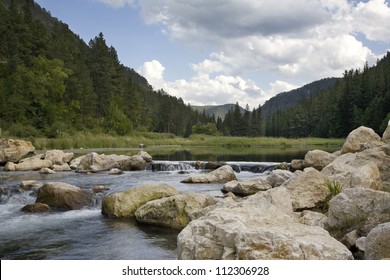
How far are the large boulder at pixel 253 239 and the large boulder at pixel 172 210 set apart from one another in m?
5.38

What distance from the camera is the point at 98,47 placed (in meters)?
82.9

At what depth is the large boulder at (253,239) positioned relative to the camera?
5754 mm

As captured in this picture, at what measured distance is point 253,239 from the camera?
5.84 m

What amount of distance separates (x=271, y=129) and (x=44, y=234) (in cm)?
15442

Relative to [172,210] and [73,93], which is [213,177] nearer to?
[172,210]

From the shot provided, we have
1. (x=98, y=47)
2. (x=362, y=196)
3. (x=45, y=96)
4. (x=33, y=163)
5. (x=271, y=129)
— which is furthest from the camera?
(x=271, y=129)

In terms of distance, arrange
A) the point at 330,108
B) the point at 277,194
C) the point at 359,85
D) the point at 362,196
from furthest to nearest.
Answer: the point at 330,108 → the point at 359,85 → the point at 277,194 → the point at 362,196

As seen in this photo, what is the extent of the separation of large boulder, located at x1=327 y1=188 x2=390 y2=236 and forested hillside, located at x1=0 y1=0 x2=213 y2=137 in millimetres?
45491

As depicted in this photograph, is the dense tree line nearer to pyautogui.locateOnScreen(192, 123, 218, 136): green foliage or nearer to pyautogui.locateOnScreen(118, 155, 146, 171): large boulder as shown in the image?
pyautogui.locateOnScreen(192, 123, 218, 136): green foliage

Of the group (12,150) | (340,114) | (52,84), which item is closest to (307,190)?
(12,150)

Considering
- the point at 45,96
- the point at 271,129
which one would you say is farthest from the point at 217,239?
the point at 271,129

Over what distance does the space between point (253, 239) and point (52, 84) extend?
5980 cm

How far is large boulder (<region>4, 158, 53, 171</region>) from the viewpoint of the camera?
27.6 meters
